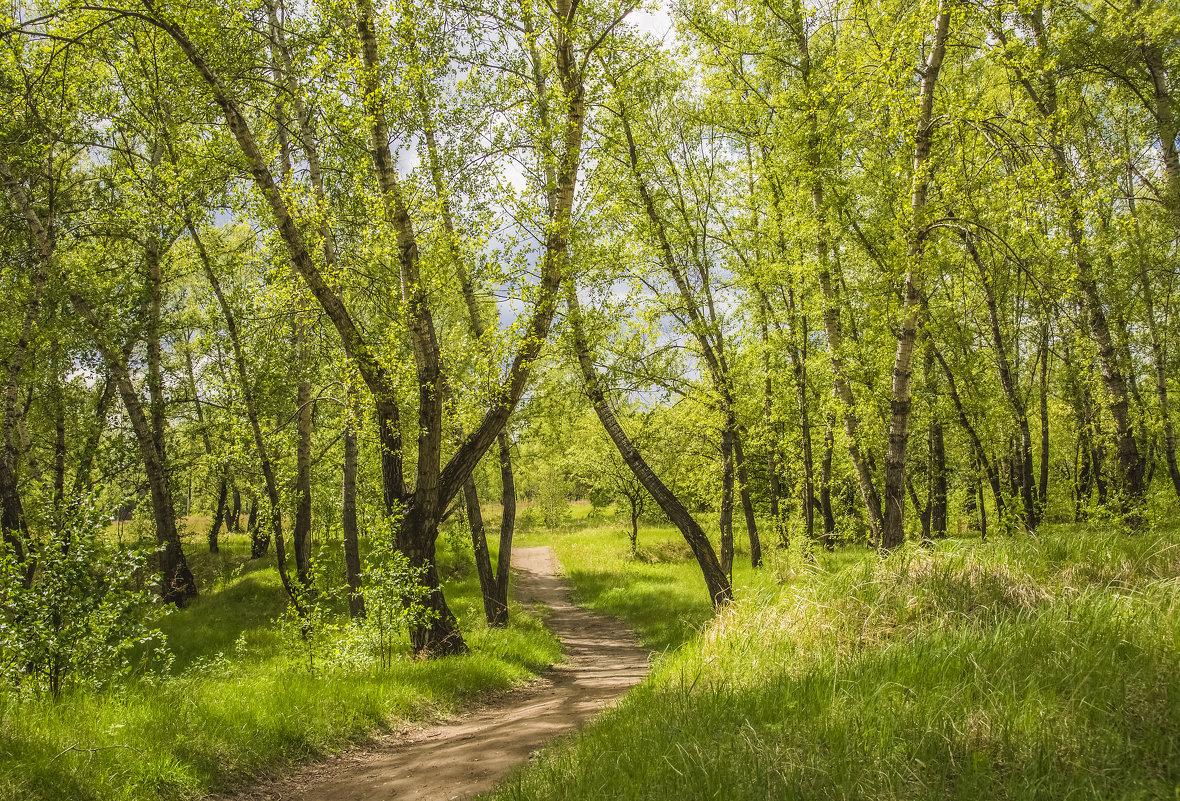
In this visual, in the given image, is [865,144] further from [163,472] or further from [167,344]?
[167,344]

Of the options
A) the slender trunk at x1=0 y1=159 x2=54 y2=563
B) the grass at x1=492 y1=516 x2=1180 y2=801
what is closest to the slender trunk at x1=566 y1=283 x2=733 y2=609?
the grass at x1=492 y1=516 x2=1180 y2=801

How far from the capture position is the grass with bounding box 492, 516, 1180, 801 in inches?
113

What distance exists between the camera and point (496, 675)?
29.9 ft

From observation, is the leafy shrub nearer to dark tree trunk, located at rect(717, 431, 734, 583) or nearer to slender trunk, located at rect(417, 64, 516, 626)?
slender trunk, located at rect(417, 64, 516, 626)

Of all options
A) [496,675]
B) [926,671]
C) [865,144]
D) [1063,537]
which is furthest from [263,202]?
[865,144]

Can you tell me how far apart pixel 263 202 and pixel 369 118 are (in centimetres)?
311

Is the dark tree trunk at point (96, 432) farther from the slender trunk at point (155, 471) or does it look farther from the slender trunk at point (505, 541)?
the slender trunk at point (505, 541)

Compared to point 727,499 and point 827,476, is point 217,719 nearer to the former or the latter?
point 727,499

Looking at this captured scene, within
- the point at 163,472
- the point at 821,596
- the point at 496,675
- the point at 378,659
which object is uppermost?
the point at 163,472

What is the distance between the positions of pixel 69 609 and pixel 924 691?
22.3ft

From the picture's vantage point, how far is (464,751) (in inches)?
225

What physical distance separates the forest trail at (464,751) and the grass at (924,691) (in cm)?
79

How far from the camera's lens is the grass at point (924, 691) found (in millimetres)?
2871

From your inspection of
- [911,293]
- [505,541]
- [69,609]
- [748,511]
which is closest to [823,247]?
[911,293]
